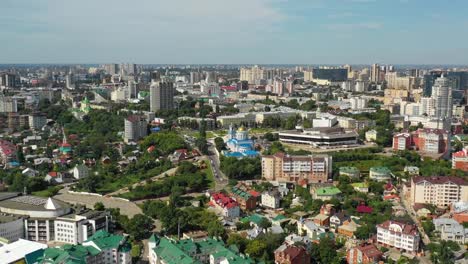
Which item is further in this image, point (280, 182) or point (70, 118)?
point (70, 118)

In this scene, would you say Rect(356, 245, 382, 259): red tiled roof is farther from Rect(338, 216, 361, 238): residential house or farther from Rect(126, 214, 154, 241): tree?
Rect(126, 214, 154, 241): tree

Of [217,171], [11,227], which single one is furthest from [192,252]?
[217,171]

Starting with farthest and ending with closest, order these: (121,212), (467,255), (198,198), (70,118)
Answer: (70,118) < (198,198) < (121,212) < (467,255)

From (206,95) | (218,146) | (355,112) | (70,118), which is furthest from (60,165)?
(206,95)

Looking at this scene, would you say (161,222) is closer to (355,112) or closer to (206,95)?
(355,112)

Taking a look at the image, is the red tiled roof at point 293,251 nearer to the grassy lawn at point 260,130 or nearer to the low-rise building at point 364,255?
the low-rise building at point 364,255

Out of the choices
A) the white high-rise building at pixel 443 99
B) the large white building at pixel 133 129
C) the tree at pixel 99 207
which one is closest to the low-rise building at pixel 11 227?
the tree at pixel 99 207
